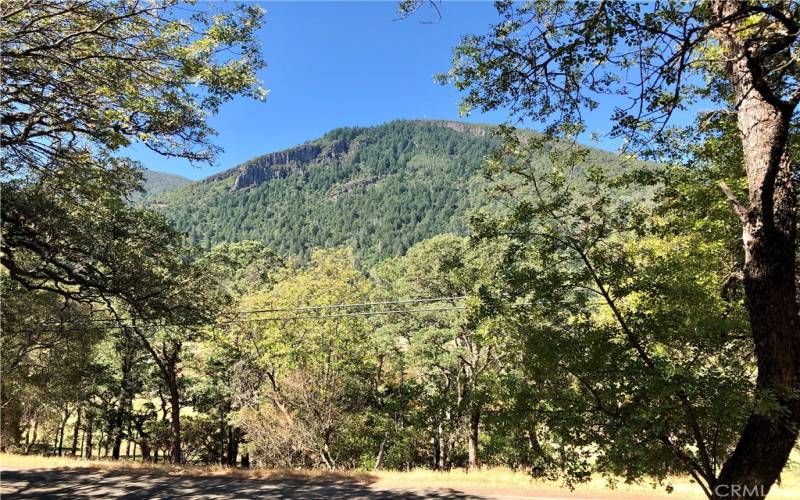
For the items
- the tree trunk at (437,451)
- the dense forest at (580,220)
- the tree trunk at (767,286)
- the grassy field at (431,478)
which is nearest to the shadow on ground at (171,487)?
the grassy field at (431,478)

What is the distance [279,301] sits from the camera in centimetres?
1609

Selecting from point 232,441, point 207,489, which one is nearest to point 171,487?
point 207,489

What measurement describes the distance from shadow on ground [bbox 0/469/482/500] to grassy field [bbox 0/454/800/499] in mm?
437

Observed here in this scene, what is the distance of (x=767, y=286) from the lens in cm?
329

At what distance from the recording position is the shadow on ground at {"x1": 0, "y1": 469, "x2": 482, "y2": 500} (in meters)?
9.03

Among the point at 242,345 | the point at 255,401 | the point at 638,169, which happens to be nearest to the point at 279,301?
the point at 242,345

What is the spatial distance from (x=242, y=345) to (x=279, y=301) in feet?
7.26

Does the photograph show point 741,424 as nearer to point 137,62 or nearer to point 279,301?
point 137,62

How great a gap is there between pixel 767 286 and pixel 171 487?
11.4 metres

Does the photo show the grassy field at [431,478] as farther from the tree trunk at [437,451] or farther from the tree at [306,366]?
the tree trunk at [437,451]

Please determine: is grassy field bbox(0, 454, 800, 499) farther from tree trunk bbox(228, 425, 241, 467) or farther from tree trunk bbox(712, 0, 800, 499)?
tree trunk bbox(228, 425, 241, 467)

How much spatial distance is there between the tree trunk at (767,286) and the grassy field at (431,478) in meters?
7.45

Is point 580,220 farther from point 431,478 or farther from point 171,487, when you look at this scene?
point 171,487

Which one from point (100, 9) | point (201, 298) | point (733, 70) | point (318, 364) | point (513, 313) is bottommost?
point (318, 364)
